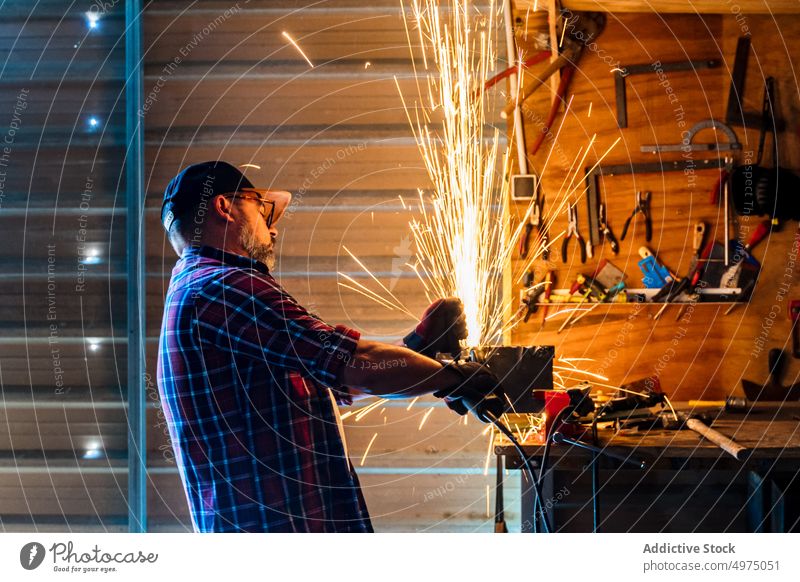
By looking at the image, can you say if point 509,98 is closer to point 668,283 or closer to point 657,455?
point 668,283

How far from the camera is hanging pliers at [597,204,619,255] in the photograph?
2.84 meters

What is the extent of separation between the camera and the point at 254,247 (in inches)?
80.5

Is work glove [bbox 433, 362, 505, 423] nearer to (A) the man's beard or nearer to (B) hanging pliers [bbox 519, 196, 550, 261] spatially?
(A) the man's beard

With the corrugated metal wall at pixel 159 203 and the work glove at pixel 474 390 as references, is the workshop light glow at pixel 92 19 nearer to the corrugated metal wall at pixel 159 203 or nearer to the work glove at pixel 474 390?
the corrugated metal wall at pixel 159 203

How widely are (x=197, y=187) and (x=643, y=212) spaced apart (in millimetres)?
1647

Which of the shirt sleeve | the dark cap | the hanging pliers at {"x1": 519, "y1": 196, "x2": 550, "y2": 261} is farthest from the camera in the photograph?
the hanging pliers at {"x1": 519, "y1": 196, "x2": 550, "y2": 261}

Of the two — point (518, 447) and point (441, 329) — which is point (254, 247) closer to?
point (441, 329)

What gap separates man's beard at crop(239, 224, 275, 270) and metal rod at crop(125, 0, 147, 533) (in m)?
0.85

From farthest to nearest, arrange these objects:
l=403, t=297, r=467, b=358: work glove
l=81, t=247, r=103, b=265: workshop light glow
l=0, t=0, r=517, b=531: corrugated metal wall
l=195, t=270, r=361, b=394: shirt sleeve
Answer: l=81, t=247, r=103, b=265: workshop light glow
l=0, t=0, r=517, b=531: corrugated metal wall
l=403, t=297, r=467, b=358: work glove
l=195, t=270, r=361, b=394: shirt sleeve

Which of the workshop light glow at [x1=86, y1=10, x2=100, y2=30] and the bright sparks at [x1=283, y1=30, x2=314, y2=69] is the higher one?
the workshop light glow at [x1=86, y1=10, x2=100, y2=30]

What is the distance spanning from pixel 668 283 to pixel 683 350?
0.27 m

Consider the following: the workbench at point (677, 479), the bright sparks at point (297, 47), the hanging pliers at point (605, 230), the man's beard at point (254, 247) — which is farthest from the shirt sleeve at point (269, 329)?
the hanging pliers at point (605, 230)

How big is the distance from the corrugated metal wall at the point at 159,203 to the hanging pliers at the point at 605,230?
2.11ft

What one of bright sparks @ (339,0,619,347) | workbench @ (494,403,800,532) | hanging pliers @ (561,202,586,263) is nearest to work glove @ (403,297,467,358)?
workbench @ (494,403,800,532)
